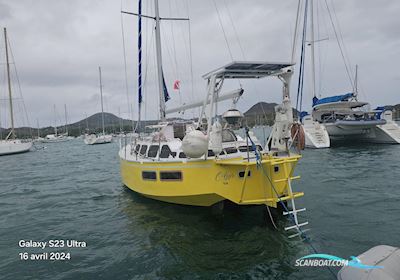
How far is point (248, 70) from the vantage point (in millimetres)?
9617

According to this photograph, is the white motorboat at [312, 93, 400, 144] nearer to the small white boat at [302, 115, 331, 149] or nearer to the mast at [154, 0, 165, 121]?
the small white boat at [302, 115, 331, 149]

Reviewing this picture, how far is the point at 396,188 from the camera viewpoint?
44.3 feet

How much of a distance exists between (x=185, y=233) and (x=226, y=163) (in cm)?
245

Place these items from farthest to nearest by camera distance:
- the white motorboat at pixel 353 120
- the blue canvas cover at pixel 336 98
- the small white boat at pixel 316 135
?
the blue canvas cover at pixel 336 98 < the small white boat at pixel 316 135 < the white motorboat at pixel 353 120

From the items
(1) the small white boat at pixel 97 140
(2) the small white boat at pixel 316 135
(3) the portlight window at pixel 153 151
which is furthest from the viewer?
(1) the small white boat at pixel 97 140

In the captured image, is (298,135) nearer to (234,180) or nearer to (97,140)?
(234,180)

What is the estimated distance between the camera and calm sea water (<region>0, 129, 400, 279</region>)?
7.07 metres

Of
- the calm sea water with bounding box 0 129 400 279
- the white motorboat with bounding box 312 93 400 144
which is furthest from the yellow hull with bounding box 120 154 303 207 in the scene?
the white motorboat with bounding box 312 93 400 144

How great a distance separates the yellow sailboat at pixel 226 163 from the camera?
8.91 meters

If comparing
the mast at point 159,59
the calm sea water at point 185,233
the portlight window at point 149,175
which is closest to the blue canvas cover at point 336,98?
the calm sea water at point 185,233

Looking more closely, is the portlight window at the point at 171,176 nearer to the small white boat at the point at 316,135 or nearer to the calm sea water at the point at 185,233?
the calm sea water at the point at 185,233

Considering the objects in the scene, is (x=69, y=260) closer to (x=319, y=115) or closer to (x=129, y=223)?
(x=129, y=223)

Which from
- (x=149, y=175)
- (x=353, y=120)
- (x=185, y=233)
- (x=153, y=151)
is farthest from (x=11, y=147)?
(x=353, y=120)

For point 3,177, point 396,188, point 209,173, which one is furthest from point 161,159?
point 3,177
